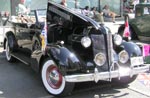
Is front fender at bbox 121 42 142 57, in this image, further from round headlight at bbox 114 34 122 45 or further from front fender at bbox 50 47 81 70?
front fender at bbox 50 47 81 70

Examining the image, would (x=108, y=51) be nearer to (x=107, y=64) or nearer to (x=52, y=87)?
(x=107, y=64)

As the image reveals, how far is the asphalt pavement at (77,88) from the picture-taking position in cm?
604

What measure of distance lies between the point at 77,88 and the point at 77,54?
0.77 meters

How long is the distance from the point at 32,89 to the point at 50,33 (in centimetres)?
131

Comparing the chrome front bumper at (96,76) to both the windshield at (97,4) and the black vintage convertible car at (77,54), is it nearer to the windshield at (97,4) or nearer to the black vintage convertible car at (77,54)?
the black vintage convertible car at (77,54)

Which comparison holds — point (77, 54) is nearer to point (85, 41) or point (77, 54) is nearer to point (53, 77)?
point (85, 41)

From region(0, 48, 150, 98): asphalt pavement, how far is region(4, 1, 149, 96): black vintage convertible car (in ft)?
0.84

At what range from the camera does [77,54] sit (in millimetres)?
5996

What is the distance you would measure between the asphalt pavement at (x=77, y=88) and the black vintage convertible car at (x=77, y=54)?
25 cm

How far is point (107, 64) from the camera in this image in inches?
230

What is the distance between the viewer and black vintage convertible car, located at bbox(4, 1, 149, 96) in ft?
18.6

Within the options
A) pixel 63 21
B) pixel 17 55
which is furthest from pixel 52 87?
pixel 17 55

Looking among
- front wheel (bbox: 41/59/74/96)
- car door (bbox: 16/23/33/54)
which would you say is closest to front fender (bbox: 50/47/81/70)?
front wheel (bbox: 41/59/74/96)

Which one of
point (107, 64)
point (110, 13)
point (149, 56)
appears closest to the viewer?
point (107, 64)
